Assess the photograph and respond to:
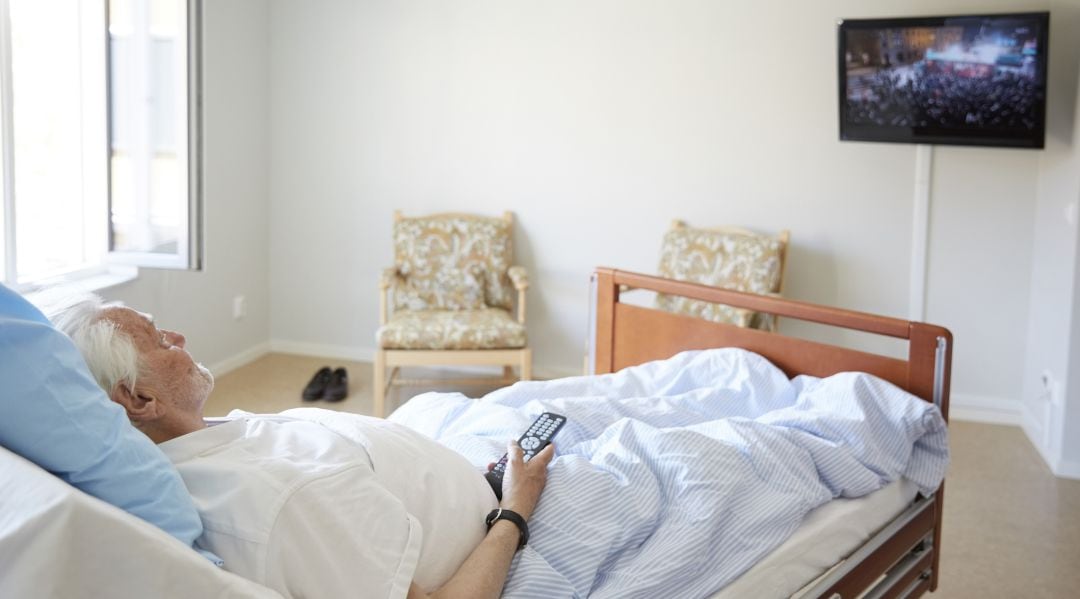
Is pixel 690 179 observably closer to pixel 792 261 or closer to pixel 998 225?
pixel 792 261

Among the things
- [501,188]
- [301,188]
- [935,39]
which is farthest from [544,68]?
[935,39]

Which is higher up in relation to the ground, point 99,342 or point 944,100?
point 944,100

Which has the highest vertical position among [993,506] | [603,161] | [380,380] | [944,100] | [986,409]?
[944,100]

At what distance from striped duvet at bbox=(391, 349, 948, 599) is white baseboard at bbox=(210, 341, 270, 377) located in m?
2.70

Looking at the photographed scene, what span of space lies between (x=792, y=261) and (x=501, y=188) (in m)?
1.38

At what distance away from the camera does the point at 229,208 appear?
489cm

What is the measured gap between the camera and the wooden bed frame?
219 centimetres

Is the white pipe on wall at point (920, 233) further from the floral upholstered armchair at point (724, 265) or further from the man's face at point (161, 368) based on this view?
the man's face at point (161, 368)

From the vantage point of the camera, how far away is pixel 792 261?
A: 4570 millimetres

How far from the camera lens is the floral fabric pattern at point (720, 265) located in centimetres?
430

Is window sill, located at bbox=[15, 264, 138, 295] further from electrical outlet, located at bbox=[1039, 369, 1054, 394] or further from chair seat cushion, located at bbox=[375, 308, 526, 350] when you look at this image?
electrical outlet, located at bbox=[1039, 369, 1054, 394]

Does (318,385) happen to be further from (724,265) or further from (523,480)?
(523,480)

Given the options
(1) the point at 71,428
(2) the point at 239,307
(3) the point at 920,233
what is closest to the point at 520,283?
(2) the point at 239,307

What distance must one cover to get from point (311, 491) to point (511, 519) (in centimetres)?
41
